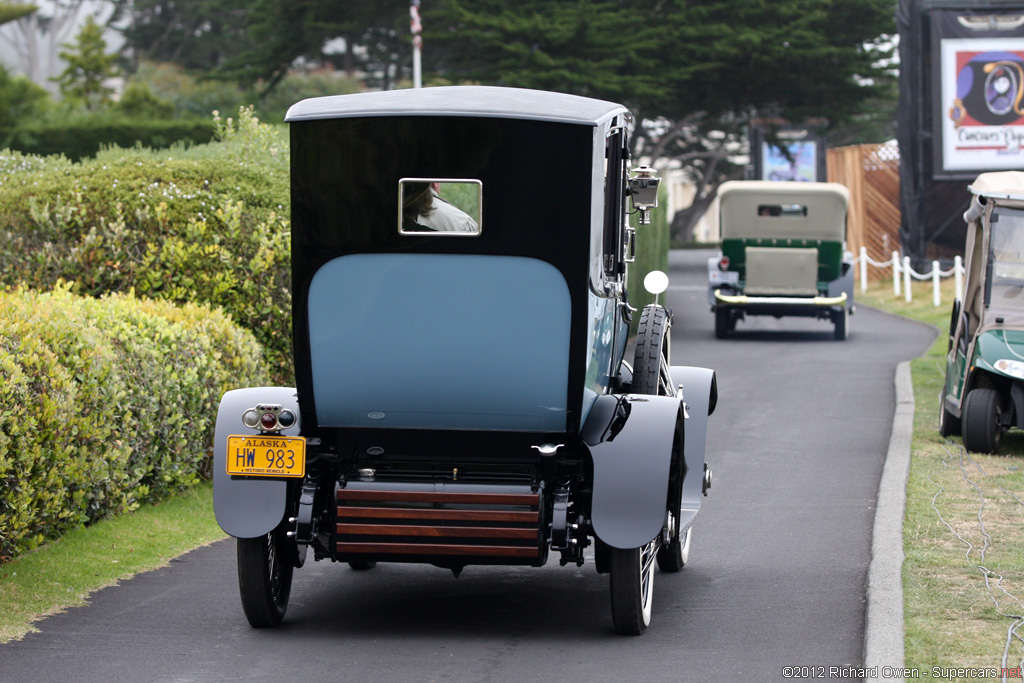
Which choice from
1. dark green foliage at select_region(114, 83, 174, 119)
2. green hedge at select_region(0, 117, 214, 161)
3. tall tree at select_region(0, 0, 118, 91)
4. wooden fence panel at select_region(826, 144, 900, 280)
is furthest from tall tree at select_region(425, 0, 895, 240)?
tall tree at select_region(0, 0, 118, 91)

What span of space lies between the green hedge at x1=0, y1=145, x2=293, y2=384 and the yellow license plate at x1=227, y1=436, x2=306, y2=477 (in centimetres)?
558

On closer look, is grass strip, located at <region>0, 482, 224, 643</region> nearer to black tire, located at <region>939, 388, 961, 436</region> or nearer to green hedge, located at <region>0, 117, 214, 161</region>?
black tire, located at <region>939, 388, 961, 436</region>

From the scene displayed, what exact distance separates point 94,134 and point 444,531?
1385 inches

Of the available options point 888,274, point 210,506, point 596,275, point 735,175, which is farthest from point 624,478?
point 735,175

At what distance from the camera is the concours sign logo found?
3238 cm

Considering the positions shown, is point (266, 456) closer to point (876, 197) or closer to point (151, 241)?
point (151, 241)

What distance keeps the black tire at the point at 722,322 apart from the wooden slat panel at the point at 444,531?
17924mm

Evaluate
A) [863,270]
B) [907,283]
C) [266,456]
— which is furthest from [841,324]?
[266,456]

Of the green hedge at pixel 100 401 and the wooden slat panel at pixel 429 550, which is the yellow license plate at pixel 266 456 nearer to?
the wooden slat panel at pixel 429 550

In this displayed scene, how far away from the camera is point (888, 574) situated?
7.41 metres

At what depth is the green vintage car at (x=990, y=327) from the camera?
11.8m

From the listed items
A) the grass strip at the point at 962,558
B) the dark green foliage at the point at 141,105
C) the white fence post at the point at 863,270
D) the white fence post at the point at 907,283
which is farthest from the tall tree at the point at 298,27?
the grass strip at the point at 962,558

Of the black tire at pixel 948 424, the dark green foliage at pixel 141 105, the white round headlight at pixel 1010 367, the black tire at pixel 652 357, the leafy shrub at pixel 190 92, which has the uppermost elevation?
the leafy shrub at pixel 190 92

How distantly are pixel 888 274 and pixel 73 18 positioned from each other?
38.6 meters
